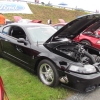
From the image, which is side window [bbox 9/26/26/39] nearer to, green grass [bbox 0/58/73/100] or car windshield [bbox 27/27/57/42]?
car windshield [bbox 27/27/57/42]

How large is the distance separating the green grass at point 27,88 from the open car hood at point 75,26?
1.04 metres

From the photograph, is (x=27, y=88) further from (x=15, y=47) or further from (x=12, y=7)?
(x=12, y=7)

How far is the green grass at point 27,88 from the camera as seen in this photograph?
126 inches

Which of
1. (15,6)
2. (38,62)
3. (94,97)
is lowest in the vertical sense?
(94,97)

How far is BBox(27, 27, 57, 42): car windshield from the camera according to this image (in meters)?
4.13

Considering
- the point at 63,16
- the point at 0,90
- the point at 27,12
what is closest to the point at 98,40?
the point at 0,90

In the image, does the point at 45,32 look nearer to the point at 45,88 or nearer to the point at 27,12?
the point at 45,88

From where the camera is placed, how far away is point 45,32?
4.51 m

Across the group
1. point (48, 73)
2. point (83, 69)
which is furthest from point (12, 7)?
point (83, 69)

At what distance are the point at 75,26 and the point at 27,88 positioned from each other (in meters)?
1.80

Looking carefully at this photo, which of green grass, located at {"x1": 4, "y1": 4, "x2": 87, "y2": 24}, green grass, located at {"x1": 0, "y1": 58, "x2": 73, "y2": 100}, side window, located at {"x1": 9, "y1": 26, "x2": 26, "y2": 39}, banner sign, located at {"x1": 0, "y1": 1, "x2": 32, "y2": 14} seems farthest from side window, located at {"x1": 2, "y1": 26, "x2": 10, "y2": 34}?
green grass, located at {"x1": 4, "y1": 4, "x2": 87, "y2": 24}

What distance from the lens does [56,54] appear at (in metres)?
3.39

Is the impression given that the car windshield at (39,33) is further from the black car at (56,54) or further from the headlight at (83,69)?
the headlight at (83,69)

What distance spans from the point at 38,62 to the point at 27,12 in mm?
18400
